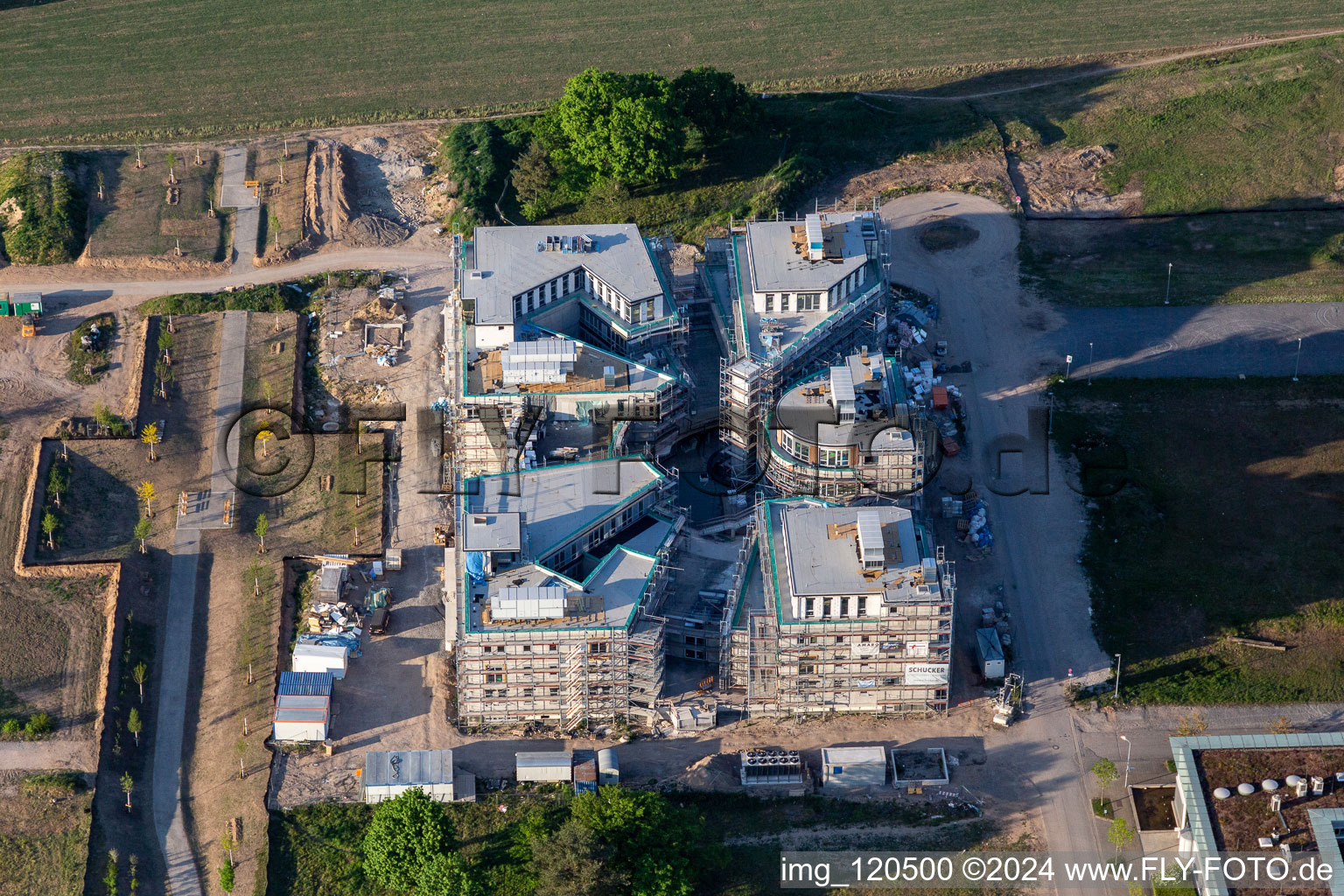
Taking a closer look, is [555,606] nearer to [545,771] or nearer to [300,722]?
[545,771]

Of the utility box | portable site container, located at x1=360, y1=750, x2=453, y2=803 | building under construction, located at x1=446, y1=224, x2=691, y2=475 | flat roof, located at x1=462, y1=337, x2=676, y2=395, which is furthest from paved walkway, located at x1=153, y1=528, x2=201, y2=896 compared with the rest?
the utility box

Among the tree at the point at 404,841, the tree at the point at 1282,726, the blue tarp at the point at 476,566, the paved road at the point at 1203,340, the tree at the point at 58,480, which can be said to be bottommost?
the tree at the point at 404,841

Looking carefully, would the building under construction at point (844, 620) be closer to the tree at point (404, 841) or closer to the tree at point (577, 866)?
the tree at point (577, 866)

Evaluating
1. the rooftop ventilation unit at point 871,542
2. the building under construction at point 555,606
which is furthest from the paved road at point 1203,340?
the building under construction at point 555,606

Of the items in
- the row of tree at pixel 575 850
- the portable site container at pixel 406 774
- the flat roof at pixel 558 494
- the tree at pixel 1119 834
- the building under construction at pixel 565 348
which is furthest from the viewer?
the building under construction at pixel 565 348

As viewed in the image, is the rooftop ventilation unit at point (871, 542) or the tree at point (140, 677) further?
the tree at point (140, 677)

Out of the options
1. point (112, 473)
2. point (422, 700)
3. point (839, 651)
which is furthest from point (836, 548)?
Answer: point (112, 473)

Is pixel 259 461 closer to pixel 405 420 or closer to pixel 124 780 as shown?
pixel 405 420

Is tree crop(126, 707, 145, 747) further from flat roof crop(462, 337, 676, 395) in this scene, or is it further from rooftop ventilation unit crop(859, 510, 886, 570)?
rooftop ventilation unit crop(859, 510, 886, 570)
